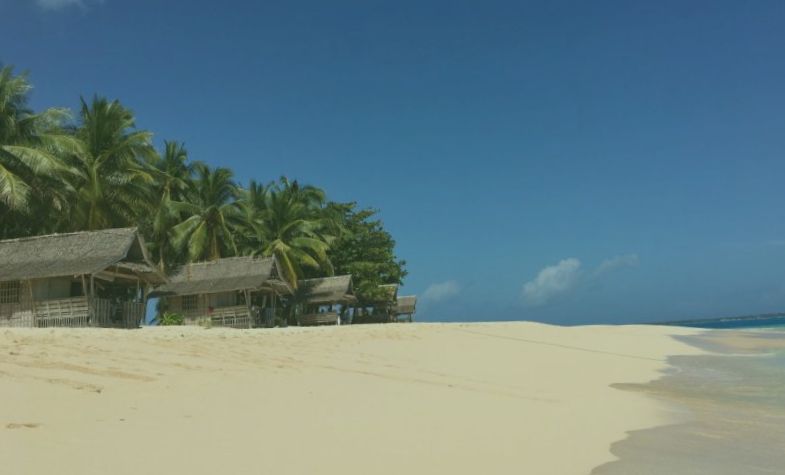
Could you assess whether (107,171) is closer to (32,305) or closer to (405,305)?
(32,305)

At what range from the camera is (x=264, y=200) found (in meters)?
35.3

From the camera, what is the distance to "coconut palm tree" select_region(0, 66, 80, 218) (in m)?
18.6

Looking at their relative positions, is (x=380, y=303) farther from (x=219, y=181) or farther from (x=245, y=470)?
(x=245, y=470)

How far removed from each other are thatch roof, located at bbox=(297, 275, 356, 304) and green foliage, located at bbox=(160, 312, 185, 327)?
30.7 feet

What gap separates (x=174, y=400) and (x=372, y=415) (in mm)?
1787

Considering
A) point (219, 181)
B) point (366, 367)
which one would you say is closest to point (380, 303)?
point (219, 181)

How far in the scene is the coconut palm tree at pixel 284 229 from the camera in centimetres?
3162

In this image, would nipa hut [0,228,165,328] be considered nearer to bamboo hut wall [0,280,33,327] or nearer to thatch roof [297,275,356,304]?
bamboo hut wall [0,280,33,327]

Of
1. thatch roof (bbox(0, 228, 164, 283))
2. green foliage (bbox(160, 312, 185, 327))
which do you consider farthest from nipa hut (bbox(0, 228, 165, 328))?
green foliage (bbox(160, 312, 185, 327))

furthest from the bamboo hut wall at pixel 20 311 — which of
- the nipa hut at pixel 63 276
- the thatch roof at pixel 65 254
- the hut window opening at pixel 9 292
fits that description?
the thatch roof at pixel 65 254

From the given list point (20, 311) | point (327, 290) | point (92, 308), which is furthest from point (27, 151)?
point (327, 290)

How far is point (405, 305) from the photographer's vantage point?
47656 millimetres

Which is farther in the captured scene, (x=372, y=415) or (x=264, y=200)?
(x=264, y=200)

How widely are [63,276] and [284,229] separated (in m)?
16.0
